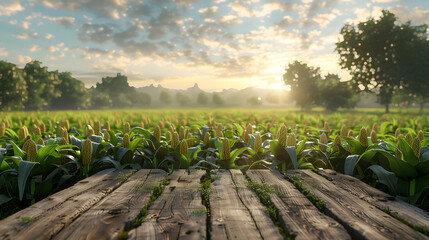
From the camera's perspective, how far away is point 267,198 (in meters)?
2.46

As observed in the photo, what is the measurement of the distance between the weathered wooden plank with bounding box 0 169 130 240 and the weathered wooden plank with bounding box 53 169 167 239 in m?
0.07

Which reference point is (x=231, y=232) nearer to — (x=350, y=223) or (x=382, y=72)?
(x=350, y=223)

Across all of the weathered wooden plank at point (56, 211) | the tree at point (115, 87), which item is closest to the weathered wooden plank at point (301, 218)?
the weathered wooden plank at point (56, 211)

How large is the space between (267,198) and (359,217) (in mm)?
727

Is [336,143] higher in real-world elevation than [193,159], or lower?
higher

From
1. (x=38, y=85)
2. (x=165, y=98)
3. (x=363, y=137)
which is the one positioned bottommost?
(x=363, y=137)

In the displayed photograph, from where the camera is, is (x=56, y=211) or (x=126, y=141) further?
(x=126, y=141)

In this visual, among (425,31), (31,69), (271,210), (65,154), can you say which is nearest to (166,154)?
(65,154)

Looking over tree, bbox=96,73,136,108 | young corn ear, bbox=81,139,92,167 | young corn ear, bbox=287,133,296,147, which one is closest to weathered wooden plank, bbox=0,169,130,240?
young corn ear, bbox=81,139,92,167

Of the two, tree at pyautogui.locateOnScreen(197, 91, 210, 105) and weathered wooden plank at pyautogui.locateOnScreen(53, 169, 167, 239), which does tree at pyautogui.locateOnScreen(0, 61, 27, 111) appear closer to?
weathered wooden plank at pyautogui.locateOnScreen(53, 169, 167, 239)

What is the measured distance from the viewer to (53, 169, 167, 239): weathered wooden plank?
1765mm

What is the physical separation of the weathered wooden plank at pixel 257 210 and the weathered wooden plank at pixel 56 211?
4.19ft

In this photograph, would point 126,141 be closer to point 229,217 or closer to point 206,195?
point 206,195

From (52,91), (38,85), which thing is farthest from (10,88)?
(52,91)
